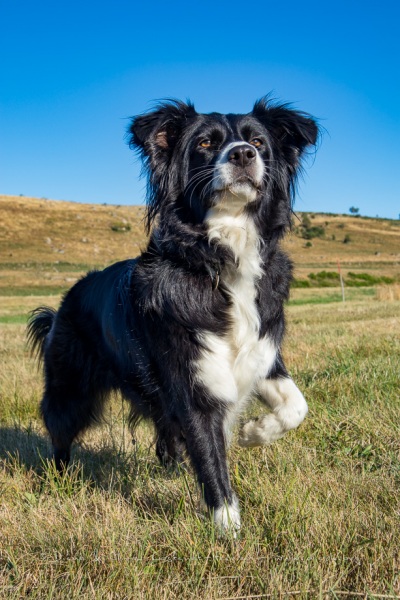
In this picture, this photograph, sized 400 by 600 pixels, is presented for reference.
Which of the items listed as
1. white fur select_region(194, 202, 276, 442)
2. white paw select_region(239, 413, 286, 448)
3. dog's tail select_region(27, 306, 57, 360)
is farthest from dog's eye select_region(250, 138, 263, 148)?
dog's tail select_region(27, 306, 57, 360)

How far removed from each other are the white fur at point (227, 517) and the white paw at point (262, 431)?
718mm

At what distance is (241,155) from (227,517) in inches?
78.3

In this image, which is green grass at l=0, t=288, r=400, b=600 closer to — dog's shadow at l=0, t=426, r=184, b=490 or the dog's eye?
dog's shadow at l=0, t=426, r=184, b=490

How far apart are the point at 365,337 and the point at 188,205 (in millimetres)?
5625

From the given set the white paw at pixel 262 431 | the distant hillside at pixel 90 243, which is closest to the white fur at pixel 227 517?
the white paw at pixel 262 431

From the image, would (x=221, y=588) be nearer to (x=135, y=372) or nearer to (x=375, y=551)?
(x=375, y=551)

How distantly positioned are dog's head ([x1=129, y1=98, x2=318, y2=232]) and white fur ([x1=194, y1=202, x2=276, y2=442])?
0.13m

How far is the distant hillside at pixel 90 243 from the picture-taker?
48362mm

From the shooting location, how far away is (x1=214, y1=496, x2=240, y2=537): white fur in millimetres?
3002

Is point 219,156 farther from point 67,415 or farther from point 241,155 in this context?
point 67,415

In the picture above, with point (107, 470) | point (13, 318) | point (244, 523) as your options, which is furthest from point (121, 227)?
point (244, 523)

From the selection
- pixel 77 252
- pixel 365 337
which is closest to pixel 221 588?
pixel 365 337

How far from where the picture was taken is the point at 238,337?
11.6 ft

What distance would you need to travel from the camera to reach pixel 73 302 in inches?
195
